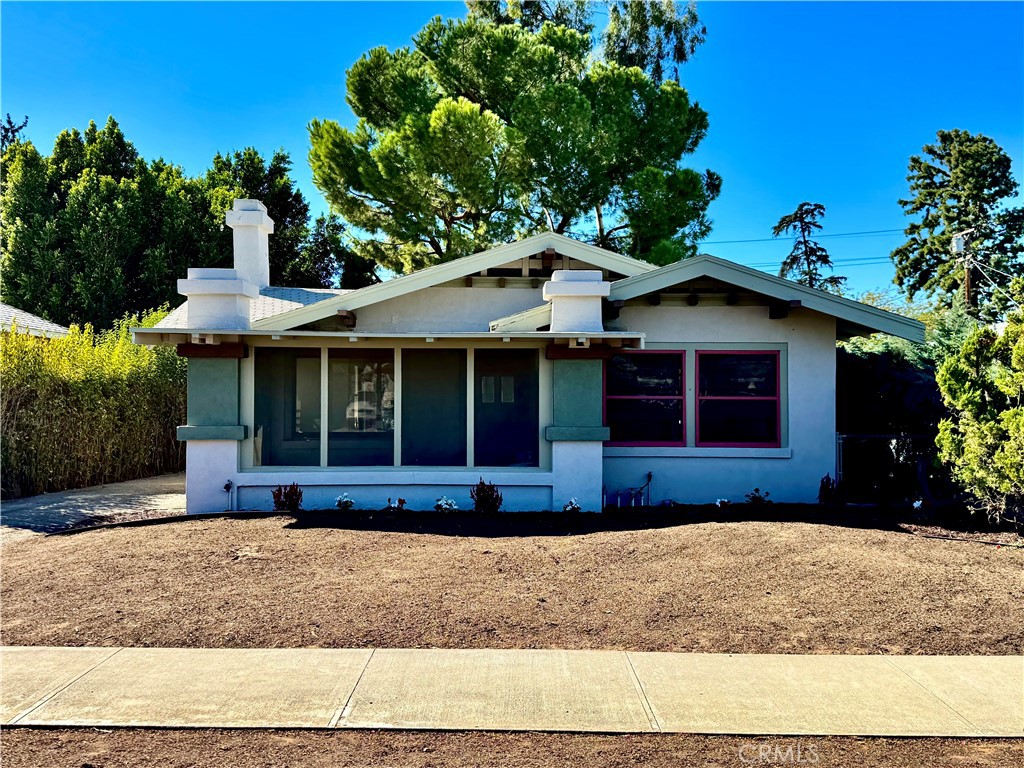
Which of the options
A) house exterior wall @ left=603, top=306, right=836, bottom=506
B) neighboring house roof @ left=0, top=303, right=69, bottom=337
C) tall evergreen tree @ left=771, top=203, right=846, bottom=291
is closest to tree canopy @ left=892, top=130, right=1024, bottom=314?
tall evergreen tree @ left=771, top=203, right=846, bottom=291

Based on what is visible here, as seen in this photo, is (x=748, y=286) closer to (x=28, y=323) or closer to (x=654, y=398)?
(x=654, y=398)

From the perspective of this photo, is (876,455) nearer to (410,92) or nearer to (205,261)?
(410,92)

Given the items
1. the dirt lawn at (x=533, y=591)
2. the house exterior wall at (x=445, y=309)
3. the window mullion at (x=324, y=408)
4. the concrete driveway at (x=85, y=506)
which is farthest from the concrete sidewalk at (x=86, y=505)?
the house exterior wall at (x=445, y=309)

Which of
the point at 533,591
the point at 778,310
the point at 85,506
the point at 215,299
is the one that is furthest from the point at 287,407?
the point at 778,310

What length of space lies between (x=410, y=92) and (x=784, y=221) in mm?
22126

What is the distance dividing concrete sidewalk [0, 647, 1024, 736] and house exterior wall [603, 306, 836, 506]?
6441 millimetres

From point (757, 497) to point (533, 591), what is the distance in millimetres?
5789

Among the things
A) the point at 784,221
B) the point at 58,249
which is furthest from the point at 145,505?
the point at 784,221

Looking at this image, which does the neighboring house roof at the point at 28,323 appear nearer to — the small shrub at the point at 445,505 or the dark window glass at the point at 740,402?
the small shrub at the point at 445,505

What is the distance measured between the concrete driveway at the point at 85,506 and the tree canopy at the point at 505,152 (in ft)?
38.1

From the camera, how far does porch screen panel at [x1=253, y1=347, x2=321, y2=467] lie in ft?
38.4

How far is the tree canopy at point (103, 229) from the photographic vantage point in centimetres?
2669

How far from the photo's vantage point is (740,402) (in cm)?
1218

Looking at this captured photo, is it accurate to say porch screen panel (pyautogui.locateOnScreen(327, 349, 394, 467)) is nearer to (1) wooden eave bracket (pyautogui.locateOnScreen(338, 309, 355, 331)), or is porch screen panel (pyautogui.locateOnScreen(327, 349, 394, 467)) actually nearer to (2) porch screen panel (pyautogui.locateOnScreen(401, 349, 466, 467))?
(2) porch screen panel (pyautogui.locateOnScreen(401, 349, 466, 467))
